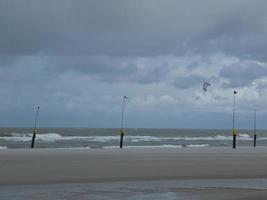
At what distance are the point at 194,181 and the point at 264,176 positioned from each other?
348cm

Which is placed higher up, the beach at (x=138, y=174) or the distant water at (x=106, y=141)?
the distant water at (x=106, y=141)

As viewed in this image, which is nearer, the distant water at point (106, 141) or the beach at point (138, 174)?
the beach at point (138, 174)

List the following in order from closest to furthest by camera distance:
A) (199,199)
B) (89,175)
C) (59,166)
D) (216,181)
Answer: (199,199)
(216,181)
(89,175)
(59,166)

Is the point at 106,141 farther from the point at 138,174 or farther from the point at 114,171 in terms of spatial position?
the point at 138,174

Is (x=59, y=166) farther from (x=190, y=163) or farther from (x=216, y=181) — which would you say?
(x=216, y=181)

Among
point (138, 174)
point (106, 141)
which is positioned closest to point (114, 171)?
point (138, 174)

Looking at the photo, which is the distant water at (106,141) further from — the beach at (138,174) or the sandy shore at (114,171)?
the beach at (138,174)

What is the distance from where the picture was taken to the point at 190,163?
2411 cm

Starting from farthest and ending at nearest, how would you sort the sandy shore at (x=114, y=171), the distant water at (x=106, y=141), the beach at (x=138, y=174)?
the distant water at (x=106, y=141) < the sandy shore at (x=114, y=171) < the beach at (x=138, y=174)

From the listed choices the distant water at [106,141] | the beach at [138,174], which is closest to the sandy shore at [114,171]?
the beach at [138,174]

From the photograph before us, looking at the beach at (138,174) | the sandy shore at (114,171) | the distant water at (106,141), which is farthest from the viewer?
the distant water at (106,141)

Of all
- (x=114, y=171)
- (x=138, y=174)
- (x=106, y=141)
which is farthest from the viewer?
(x=106, y=141)

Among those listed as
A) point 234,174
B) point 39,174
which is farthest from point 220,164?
point 39,174

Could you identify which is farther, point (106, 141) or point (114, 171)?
point (106, 141)
